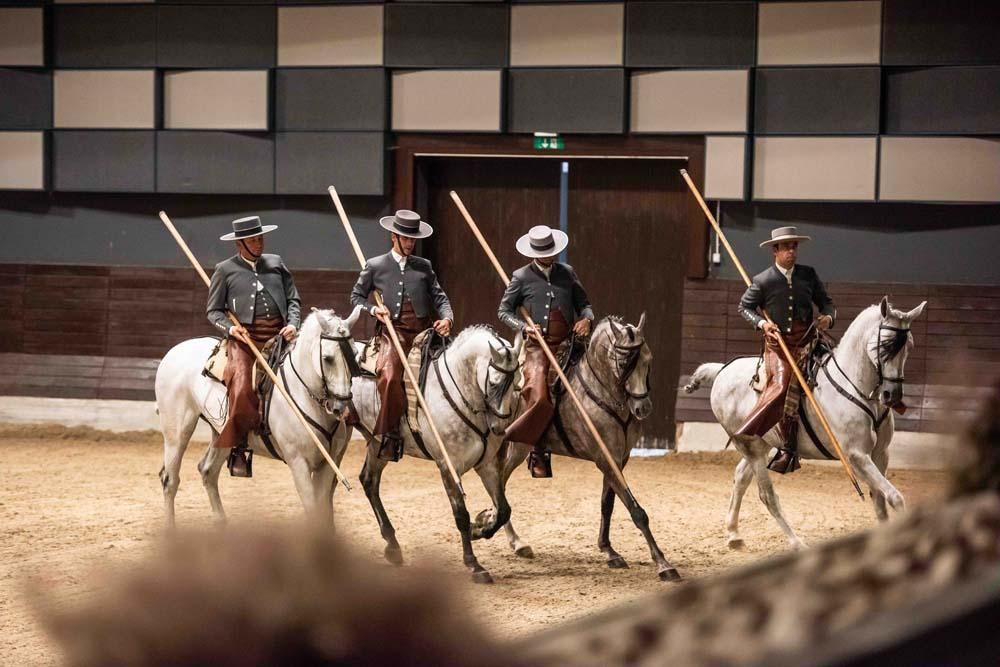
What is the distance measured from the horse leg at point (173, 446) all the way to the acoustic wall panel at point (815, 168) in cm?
529

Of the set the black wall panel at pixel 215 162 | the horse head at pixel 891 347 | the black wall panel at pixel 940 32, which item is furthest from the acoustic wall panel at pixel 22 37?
the horse head at pixel 891 347

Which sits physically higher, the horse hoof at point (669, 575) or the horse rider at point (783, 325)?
the horse rider at point (783, 325)

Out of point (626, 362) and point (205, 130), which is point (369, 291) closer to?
point (626, 362)

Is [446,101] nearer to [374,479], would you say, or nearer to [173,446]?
[173,446]

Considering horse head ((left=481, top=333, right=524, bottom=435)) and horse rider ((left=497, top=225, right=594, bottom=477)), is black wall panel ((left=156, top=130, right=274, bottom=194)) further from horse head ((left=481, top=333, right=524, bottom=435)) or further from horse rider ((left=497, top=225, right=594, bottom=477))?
horse head ((left=481, top=333, right=524, bottom=435))

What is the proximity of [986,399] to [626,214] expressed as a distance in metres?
10.1

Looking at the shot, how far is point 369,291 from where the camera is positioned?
718 cm

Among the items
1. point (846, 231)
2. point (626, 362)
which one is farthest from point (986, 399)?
point (846, 231)

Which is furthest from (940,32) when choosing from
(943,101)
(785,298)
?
(785,298)

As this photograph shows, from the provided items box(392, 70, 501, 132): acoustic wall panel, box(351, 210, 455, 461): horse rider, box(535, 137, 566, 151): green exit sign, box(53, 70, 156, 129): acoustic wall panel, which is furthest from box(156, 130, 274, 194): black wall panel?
box(351, 210, 455, 461): horse rider

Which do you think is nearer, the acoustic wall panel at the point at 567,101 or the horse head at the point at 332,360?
the horse head at the point at 332,360

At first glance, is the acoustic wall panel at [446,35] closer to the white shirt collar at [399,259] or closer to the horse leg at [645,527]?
the white shirt collar at [399,259]

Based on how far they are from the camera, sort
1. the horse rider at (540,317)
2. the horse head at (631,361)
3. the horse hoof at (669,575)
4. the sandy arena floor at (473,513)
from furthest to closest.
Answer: the horse rider at (540,317) < the horse head at (631,361) < the horse hoof at (669,575) < the sandy arena floor at (473,513)

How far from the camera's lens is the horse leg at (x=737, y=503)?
281 inches
